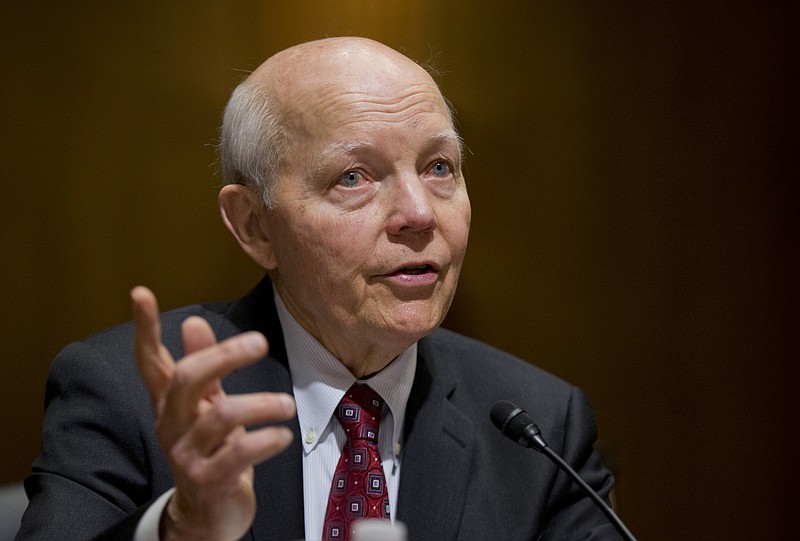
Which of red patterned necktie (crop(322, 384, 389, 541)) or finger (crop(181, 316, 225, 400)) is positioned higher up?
finger (crop(181, 316, 225, 400))

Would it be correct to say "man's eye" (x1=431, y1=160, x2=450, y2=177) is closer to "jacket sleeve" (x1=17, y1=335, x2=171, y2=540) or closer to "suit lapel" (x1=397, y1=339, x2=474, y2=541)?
"suit lapel" (x1=397, y1=339, x2=474, y2=541)

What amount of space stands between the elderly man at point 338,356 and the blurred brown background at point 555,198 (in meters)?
0.66

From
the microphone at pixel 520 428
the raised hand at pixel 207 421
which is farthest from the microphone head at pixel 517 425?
the raised hand at pixel 207 421

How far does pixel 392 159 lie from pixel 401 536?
1.06m

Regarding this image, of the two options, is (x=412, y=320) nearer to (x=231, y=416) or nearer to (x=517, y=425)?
(x=517, y=425)

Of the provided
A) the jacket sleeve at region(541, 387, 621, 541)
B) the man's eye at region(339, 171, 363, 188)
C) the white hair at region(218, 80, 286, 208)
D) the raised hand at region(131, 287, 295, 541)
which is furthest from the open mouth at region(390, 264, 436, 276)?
the raised hand at region(131, 287, 295, 541)

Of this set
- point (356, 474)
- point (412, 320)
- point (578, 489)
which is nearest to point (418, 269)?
point (412, 320)

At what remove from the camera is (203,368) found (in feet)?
4.10

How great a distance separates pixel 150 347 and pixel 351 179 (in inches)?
28.3

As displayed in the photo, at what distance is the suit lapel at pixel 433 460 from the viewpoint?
197 centimetres

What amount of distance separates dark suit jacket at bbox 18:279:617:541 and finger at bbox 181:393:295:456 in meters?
0.45

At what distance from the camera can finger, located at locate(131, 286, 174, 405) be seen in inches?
50.7

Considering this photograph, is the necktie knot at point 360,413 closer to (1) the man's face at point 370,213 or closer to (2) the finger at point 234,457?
(1) the man's face at point 370,213

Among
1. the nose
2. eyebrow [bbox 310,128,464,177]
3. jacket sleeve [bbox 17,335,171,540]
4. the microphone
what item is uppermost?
eyebrow [bbox 310,128,464,177]
